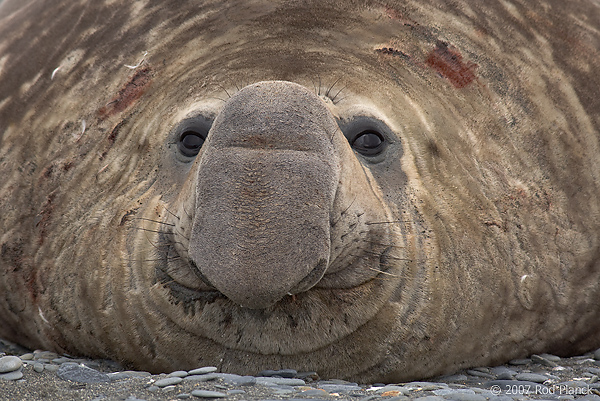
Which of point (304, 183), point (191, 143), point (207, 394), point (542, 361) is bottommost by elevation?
point (207, 394)

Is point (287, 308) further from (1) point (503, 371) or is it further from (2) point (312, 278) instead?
(1) point (503, 371)

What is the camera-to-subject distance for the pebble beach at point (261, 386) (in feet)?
9.25

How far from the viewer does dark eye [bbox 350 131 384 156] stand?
12.0 feet

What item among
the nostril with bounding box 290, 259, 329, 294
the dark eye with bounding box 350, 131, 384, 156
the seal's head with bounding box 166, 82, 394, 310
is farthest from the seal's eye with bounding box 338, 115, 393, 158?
the nostril with bounding box 290, 259, 329, 294

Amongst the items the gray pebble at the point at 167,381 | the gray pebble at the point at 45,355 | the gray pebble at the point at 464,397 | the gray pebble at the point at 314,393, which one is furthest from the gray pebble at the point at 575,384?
the gray pebble at the point at 45,355

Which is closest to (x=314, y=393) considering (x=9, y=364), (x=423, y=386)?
(x=423, y=386)

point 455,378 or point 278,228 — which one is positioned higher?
point 278,228

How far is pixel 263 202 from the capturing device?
9.48ft

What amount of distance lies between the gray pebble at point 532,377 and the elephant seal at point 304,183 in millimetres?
226

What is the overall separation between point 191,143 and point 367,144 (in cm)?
82

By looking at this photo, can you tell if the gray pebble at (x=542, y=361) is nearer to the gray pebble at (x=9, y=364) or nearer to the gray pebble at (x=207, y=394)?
the gray pebble at (x=207, y=394)

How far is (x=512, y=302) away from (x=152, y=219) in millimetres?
1713

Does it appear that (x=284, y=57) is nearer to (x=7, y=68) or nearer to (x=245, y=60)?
(x=245, y=60)

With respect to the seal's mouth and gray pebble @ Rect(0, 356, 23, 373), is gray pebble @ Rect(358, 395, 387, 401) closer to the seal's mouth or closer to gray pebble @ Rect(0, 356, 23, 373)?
the seal's mouth
